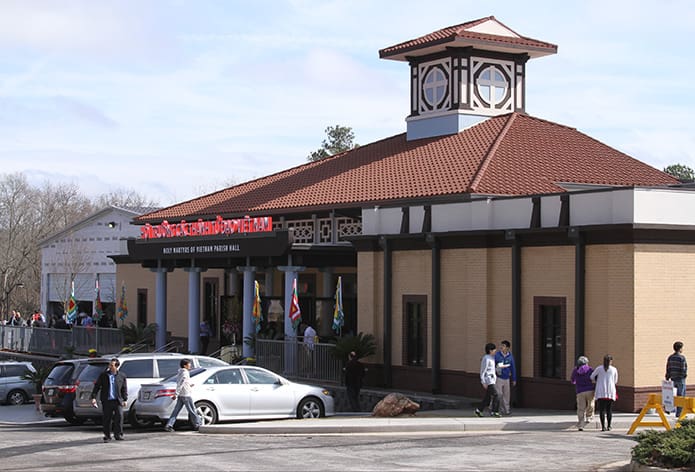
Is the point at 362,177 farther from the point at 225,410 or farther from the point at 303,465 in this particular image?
the point at 303,465

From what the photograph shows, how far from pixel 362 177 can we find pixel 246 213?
182 inches

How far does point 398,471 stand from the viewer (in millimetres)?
17641

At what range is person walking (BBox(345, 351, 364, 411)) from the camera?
29984 millimetres

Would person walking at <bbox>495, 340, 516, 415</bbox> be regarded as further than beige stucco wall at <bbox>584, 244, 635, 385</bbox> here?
Yes

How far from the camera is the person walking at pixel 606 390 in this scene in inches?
909

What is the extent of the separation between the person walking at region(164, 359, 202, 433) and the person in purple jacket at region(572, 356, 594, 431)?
800 cm

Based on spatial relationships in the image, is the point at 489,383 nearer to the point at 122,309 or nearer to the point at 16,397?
the point at 16,397

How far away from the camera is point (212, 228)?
38969 mm

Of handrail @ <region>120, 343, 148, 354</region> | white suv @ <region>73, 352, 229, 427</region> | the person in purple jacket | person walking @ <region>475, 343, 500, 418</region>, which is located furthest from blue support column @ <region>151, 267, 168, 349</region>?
the person in purple jacket

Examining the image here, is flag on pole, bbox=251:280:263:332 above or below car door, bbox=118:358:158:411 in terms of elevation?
above

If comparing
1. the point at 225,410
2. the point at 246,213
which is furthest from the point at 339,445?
the point at 246,213

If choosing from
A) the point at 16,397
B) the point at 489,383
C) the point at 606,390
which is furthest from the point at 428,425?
the point at 16,397

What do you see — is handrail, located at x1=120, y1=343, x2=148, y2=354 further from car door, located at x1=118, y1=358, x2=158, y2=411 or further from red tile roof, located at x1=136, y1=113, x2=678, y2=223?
car door, located at x1=118, y1=358, x2=158, y2=411

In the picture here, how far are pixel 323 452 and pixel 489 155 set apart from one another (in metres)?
16.5
